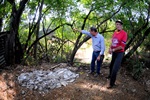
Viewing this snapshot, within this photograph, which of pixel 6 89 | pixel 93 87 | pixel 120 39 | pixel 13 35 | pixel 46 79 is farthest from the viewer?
pixel 13 35

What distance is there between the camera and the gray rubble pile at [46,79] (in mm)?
6527

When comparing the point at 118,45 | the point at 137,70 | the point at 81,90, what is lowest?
the point at 81,90

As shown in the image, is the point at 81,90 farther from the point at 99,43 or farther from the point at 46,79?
the point at 99,43

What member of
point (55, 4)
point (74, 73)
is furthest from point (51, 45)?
point (74, 73)

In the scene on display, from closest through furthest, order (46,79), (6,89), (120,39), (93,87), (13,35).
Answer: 1. (120,39)
2. (6,89)
3. (93,87)
4. (46,79)
5. (13,35)

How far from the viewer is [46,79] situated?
22.4 ft

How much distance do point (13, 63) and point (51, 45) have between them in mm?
4924

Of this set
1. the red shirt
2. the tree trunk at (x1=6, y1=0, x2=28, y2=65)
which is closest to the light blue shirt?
the red shirt

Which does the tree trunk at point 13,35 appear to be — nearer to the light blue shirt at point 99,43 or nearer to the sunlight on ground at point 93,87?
the light blue shirt at point 99,43

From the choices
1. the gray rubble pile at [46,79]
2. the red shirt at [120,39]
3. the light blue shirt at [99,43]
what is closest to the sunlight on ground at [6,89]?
the gray rubble pile at [46,79]

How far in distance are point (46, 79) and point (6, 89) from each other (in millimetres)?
1238

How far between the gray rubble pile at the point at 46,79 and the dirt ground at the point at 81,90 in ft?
0.56

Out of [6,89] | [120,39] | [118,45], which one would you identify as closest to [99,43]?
[118,45]

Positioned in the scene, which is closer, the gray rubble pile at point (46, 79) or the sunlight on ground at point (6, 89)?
the sunlight on ground at point (6, 89)
